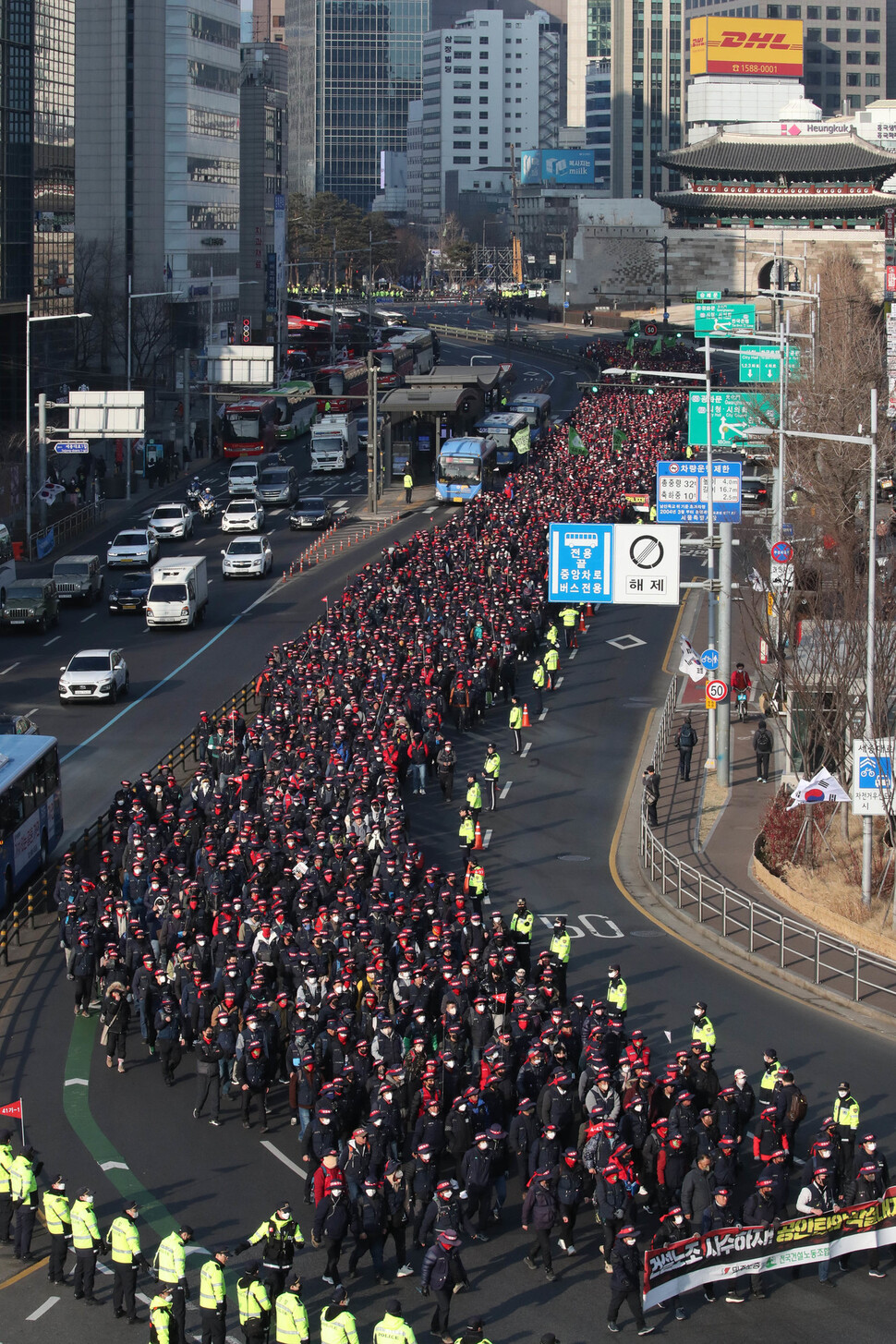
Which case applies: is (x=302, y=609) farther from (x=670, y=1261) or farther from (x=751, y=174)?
(x=751, y=174)

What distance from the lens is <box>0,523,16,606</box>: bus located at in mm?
50094

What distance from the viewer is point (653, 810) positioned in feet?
113

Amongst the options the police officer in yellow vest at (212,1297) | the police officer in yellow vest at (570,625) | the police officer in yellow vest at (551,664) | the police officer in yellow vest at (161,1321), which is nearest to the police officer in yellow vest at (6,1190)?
the police officer in yellow vest at (212,1297)

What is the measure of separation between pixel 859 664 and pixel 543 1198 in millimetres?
17201

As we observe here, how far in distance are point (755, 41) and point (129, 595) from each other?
475ft

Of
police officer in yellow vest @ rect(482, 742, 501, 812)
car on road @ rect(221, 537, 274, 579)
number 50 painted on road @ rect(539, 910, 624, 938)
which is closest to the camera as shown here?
number 50 painted on road @ rect(539, 910, 624, 938)

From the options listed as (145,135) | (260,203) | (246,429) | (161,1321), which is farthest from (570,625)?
(260,203)

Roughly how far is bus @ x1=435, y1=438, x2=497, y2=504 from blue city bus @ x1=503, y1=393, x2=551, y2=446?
30.7 feet

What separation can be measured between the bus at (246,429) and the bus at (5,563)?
24.3 meters

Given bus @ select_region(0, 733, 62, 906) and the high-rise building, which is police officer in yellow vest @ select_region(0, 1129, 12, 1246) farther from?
the high-rise building

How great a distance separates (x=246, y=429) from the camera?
80.8m

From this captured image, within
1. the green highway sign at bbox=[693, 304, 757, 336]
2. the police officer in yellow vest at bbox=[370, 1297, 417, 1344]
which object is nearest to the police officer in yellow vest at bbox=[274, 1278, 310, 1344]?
the police officer in yellow vest at bbox=[370, 1297, 417, 1344]

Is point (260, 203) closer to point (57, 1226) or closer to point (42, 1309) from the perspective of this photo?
point (57, 1226)

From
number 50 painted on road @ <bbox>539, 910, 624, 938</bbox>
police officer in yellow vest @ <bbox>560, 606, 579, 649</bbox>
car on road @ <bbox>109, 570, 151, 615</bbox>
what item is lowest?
number 50 painted on road @ <bbox>539, 910, 624, 938</bbox>
